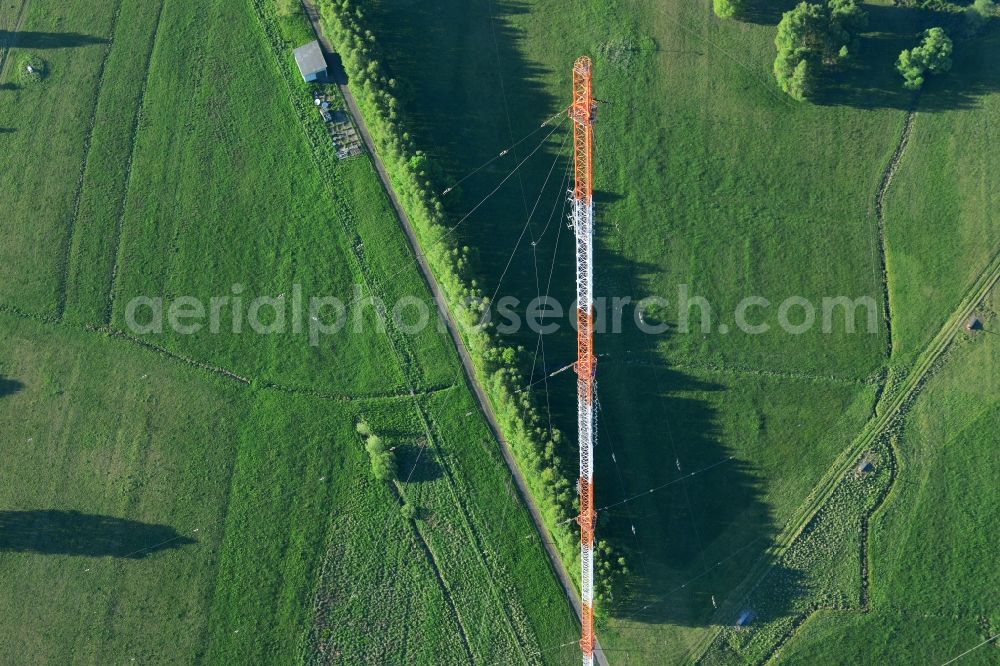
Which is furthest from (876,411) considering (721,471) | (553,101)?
(553,101)

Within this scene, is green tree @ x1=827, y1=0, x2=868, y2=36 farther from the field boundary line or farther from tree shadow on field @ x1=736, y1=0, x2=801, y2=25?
the field boundary line

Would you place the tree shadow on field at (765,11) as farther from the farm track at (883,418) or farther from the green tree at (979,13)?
the farm track at (883,418)

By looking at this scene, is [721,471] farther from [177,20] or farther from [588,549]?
[177,20]

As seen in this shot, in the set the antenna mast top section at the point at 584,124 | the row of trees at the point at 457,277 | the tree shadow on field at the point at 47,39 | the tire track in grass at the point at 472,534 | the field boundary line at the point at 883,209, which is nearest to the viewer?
the antenna mast top section at the point at 584,124

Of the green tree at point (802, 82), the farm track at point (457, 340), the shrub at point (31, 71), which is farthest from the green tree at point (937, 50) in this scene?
the shrub at point (31, 71)

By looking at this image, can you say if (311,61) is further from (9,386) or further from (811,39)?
(811,39)

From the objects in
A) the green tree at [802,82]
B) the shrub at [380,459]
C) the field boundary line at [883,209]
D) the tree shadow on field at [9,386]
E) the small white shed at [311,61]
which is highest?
the small white shed at [311,61]

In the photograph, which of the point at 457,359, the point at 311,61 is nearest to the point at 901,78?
the point at 457,359

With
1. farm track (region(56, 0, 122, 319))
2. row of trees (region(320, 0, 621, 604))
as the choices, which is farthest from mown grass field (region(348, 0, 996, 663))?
farm track (region(56, 0, 122, 319))
